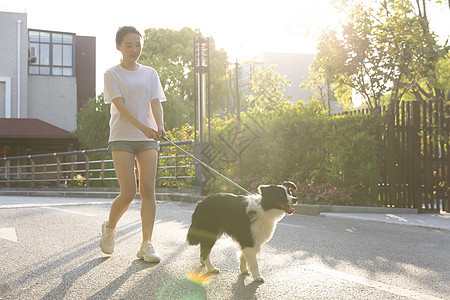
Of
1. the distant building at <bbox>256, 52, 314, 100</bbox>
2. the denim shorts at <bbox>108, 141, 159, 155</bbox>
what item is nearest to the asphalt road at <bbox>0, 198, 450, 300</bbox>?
the denim shorts at <bbox>108, 141, 159, 155</bbox>

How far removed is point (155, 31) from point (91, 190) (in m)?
27.8

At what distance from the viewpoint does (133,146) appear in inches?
176

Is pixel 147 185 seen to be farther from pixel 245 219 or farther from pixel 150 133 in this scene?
pixel 245 219

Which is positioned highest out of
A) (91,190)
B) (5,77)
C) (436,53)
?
(5,77)

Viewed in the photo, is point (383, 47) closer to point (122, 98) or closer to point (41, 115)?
point (122, 98)

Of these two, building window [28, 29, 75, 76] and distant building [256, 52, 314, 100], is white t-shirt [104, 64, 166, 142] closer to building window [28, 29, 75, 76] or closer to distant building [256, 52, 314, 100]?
building window [28, 29, 75, 76]

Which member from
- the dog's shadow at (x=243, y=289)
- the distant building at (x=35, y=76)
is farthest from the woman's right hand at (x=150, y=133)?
the distant building at (x=35, y=76)

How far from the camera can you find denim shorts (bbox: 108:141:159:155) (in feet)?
14.5

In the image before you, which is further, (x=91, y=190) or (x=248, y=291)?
(x=91, y=190)

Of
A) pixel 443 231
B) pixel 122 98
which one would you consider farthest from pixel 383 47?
pixel 122 98

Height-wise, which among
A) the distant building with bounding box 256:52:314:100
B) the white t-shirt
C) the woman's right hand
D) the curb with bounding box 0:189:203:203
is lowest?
the curb with bounding box 0:189:203:203

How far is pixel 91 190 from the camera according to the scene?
18281mm

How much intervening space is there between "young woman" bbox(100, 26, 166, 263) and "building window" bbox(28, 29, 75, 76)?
114 ft

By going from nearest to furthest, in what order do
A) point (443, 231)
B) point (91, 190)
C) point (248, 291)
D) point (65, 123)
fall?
point (248, 291) < point (443, 231) < point (91, 190) < point (65, 123)
